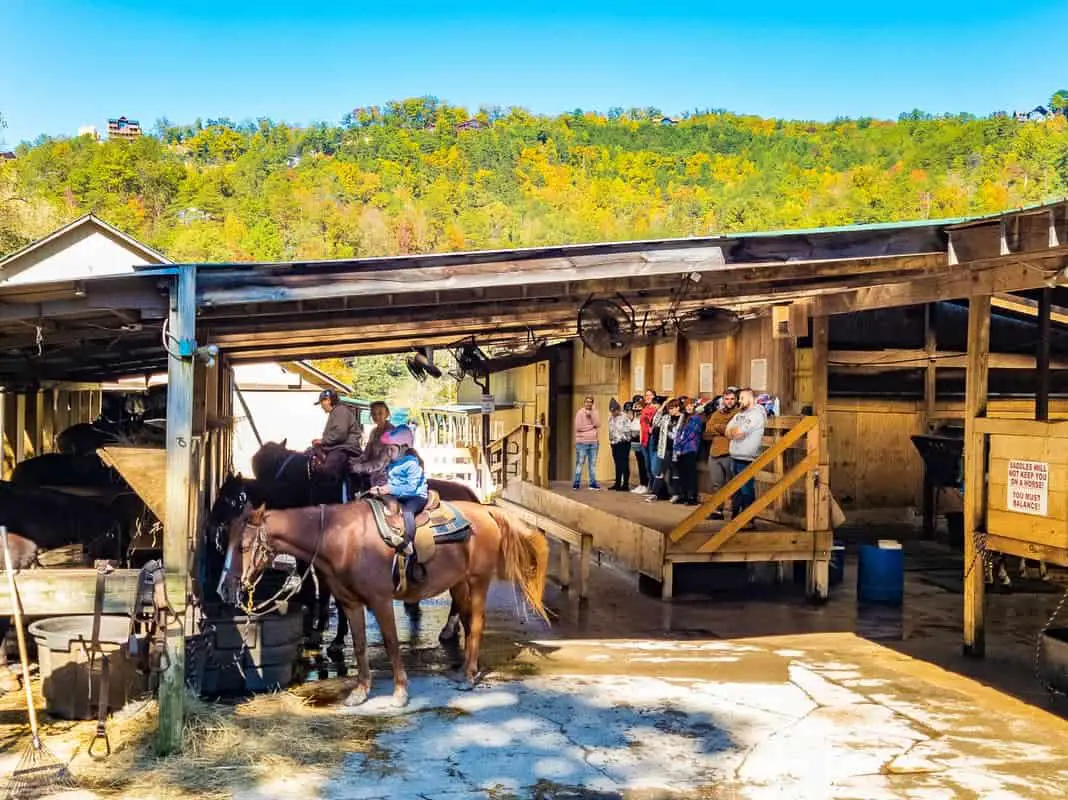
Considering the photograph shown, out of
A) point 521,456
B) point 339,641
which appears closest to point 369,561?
point 339,641

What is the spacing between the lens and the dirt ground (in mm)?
6270

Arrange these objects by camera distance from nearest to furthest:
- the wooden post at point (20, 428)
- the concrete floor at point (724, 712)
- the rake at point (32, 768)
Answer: the rake at point (32, 768) < the concrete floor at point (724, 712) < the wooden post at point (20, 428)

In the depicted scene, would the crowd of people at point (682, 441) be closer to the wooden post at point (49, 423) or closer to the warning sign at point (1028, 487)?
the warning sign at point (1028, 487)

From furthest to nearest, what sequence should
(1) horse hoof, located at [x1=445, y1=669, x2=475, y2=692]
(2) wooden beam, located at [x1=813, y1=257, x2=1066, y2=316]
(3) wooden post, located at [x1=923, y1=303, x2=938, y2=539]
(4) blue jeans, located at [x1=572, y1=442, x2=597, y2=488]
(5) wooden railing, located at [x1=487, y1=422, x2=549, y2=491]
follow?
(5) wooden railing, located at [x1=487, y1=422, x2=549, y2=491]
(3) wooden post, located at [x1=923, y1=303, x2=938, y2=539]
(4) blue jeans, located at [x1=572, y1=442, x2=597, y2=488]
(1) horse hoof, located at [x1=445, y1=669, x2=475, y2=692]
(2) wooden beam, located at [x1=813, y1=257, x2=1066, y2=316]

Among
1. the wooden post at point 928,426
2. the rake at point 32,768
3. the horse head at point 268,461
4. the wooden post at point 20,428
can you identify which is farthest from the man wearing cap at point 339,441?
the wooden post at point 928,426

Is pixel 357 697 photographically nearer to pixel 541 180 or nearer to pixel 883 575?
pixel 883 575

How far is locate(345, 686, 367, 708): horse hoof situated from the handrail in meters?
4.86

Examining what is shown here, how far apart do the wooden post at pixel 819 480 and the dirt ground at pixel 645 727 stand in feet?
4.38

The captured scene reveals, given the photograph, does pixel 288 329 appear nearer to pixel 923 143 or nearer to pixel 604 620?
pixel 604 620

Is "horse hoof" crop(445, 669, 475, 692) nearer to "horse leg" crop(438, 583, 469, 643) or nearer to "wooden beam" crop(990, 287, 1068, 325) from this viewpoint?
"horse leg" crop(438, 583, 469, 643)

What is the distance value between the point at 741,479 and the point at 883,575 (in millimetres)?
2011

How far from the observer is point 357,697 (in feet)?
25.8

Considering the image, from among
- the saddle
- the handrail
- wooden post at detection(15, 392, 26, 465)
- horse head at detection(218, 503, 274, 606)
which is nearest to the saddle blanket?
the saddle

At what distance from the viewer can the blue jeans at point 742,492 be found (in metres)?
12.8
